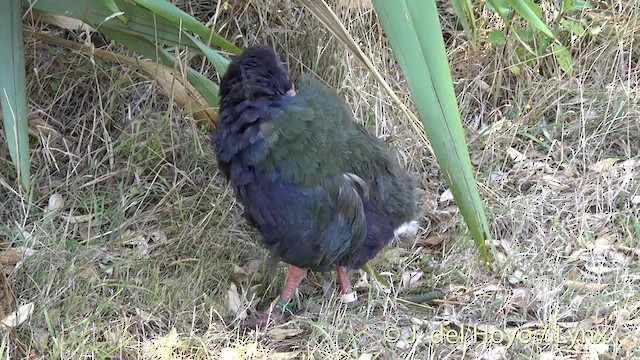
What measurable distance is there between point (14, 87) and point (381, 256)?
1.16 metres

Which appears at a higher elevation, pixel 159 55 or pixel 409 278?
pixel 159 55

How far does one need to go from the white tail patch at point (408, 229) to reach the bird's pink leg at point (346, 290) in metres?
0.19

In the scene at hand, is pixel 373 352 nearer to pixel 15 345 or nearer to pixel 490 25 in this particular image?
pixel 15 345

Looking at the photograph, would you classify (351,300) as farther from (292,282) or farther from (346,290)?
(292,282)

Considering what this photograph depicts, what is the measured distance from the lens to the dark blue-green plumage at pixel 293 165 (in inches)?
74.6

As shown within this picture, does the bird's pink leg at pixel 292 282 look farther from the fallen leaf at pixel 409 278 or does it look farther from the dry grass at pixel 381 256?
the fallen leaf at pixel 409 278

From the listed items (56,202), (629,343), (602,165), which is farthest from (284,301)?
(602,165)

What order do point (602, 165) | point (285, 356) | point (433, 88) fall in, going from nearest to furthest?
1. point (433, 88)
2. point (285, 356)
3. point (602, 165)

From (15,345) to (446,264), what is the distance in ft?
4.05

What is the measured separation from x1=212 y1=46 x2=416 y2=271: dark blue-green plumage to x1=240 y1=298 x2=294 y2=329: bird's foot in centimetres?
18

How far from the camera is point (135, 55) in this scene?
94.0 inches

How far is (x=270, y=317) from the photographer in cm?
209

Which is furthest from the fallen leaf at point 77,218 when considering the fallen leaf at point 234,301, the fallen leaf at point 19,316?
the fallen leaf at point 234,301

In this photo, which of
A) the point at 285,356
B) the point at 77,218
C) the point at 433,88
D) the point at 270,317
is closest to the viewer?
the point at 433,88
